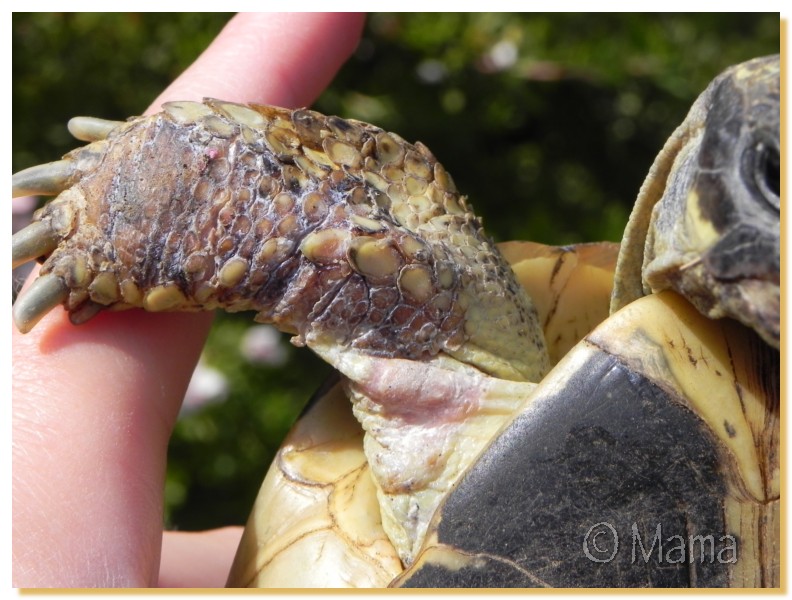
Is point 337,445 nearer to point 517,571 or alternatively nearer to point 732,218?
point 517,571

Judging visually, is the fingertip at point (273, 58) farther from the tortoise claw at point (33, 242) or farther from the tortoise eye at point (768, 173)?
the tortoise eye at point (768, 173)

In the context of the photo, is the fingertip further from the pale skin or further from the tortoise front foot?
the tortoise front foot

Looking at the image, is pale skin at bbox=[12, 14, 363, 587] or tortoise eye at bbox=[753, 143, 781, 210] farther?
pale skin at bbox=[12, 14, 363, 587]

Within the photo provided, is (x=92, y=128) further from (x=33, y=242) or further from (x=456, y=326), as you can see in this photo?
(x=456, y=326)

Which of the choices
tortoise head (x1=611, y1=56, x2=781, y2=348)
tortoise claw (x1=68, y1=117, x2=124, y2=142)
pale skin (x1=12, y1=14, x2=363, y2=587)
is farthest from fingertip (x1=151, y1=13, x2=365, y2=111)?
tortoise head (x1=611, y1=56, x2=781, y2=348)

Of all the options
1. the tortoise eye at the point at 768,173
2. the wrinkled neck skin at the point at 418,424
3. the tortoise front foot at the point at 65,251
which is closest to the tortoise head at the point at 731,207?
the tortoise eye at the point at 768,173

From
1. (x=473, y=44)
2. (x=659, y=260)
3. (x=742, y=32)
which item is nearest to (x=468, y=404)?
(x=659, y=260)

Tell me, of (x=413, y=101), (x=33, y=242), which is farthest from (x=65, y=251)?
(x=413, y=101)
